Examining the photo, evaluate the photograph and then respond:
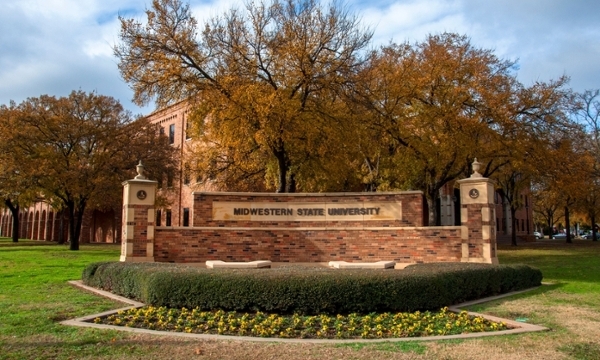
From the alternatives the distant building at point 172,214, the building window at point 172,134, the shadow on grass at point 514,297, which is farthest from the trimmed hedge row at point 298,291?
the building window at point 172,134

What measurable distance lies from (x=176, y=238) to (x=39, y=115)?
61.2 feet

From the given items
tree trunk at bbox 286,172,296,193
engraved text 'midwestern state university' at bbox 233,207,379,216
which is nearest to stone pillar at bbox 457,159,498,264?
engraved text 'midwestern state university' at bbox 233,207,379,216

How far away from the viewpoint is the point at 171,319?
7.76 meters

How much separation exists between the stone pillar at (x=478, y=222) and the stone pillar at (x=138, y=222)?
8.61 m

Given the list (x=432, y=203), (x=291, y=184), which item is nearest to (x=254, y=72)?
(x=291, y=184)

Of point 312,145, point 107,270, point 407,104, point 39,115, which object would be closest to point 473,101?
point 407,104

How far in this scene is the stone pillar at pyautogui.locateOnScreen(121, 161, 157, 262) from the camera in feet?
46.8

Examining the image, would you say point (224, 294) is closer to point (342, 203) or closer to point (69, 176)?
point (342, 203)

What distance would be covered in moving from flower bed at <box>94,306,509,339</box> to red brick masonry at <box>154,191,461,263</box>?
6.45 meters

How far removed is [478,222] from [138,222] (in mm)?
9326

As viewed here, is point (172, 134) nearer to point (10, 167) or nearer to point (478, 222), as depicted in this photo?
point (10, 167)

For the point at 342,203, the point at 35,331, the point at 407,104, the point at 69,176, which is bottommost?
the point at 35,331

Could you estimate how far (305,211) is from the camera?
15562 millimetres

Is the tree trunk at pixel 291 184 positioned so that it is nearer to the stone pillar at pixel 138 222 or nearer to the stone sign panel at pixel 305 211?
the stone sign panel at pixel 305 211
